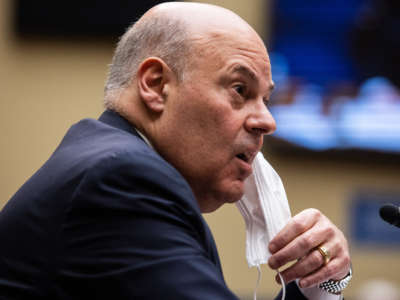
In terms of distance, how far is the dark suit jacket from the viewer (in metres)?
1.10

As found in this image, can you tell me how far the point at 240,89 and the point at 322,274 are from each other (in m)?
0.45

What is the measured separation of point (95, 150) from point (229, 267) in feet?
10.1

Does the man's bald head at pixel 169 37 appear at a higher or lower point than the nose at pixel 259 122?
higher

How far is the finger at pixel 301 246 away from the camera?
144cm

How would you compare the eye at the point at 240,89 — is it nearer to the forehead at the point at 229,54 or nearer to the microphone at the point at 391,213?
the forehead at the point at 229,54

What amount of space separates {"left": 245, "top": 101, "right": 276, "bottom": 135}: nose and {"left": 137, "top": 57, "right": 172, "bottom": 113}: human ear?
0.19m

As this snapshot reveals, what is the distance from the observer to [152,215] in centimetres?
114

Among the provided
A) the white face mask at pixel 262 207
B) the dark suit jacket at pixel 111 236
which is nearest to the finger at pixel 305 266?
the white face mask at pixel 262 207

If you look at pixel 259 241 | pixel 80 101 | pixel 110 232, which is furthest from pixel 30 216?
pixel 80 101

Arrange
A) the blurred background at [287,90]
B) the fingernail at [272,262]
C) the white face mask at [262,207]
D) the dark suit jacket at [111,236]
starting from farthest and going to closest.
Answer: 1. the blurred background at [287,90]
2. the white face mask at [262,207]
3. the fingernail at [272,262]
4. the dark suit jacket at [111,236]

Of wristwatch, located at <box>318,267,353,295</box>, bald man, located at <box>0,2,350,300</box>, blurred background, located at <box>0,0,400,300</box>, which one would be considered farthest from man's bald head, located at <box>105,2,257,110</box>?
blurred background, located at <box>0,0,400,300</box>

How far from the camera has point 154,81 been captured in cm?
150

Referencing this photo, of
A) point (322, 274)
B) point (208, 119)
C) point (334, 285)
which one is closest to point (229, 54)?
point (208, 119)

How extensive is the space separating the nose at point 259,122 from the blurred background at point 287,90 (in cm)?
262
